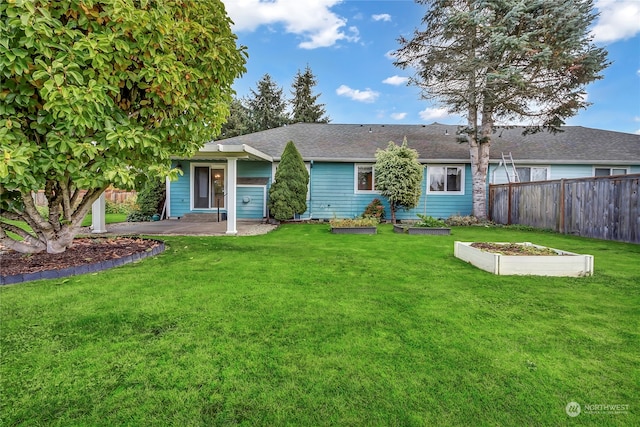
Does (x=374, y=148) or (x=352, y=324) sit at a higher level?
(x=374, y=148)

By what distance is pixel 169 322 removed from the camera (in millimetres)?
2564

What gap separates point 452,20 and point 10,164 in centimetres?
1174

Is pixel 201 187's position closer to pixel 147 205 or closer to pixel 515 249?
pixel 147 205

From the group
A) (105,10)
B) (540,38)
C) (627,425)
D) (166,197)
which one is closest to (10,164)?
(105,10)

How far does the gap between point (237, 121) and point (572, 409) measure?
27.6m

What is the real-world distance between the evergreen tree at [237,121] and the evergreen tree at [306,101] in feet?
14.4

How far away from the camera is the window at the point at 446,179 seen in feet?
39.4

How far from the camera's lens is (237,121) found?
26344 millimetres

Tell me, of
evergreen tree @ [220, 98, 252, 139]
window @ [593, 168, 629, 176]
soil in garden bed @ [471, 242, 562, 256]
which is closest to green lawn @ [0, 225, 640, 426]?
soil in garden bed @ [471, 242, 562, 256]

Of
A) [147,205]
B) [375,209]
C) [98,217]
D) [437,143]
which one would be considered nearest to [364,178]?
[375,209]

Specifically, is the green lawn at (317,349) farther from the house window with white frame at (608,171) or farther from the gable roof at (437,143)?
the house window with white frame at (608,171)

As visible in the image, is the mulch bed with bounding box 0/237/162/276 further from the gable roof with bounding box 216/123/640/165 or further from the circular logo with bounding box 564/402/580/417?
the gable roof with bounding box 216/123/640/165

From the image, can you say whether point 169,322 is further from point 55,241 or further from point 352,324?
point 55,241

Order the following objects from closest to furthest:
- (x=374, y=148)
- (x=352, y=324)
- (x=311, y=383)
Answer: (x=311, y=383) < (x=352, y=324) < (x=374, y=148)
